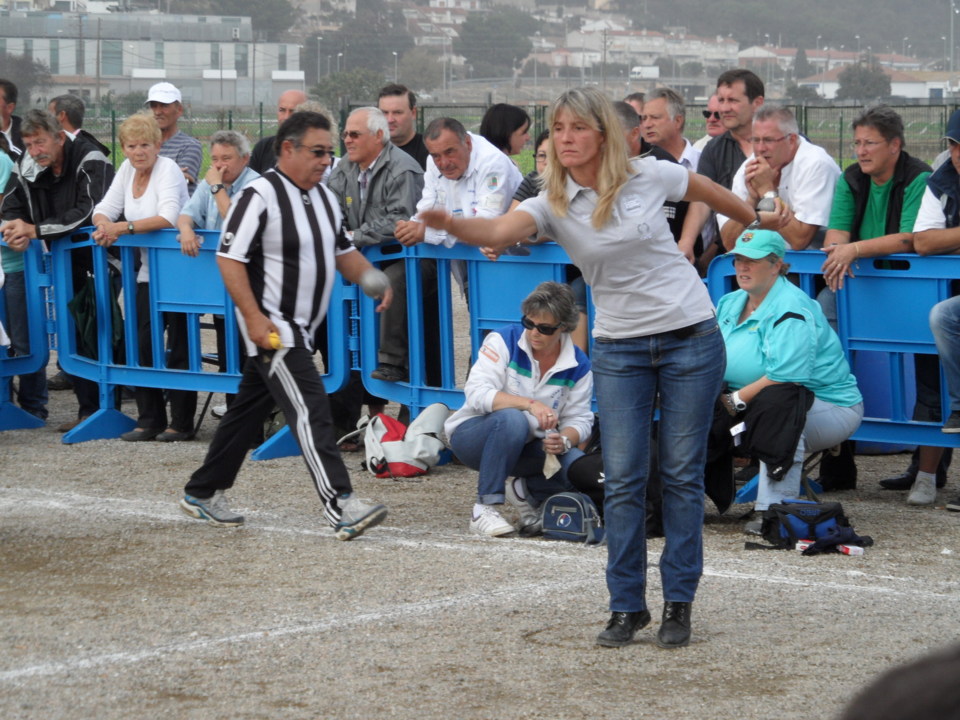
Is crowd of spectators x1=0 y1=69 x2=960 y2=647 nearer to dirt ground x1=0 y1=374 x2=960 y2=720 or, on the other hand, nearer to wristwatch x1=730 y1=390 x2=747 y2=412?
wristwatch x1=730 y1=390 x2=747 y2=412

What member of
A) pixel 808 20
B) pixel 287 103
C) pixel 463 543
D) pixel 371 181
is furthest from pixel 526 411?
pixel 808 20

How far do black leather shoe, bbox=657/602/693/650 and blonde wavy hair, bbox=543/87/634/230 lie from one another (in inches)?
53.0

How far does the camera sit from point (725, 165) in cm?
816

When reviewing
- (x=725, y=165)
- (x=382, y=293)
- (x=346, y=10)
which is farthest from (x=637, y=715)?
(x=346, y=10)

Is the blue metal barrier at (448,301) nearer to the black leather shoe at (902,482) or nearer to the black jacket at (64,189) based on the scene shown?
the black leather shoe at (902,482)

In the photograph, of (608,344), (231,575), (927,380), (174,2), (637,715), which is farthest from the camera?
(174,2)

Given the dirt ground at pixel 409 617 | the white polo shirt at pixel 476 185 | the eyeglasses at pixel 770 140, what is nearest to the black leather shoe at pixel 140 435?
the dirt ground at pixel 409 617

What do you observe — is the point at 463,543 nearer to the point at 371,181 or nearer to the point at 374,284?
the point at 374,284

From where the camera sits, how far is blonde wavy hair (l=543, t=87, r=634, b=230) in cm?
Result: 445

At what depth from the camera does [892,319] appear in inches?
270

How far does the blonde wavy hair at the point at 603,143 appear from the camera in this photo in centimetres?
445

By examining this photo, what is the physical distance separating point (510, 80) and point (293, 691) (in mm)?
144385

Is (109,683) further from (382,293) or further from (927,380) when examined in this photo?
(927,380)

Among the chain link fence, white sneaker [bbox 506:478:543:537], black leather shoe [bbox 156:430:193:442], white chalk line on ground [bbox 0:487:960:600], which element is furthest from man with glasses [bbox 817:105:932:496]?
the chain link fence
